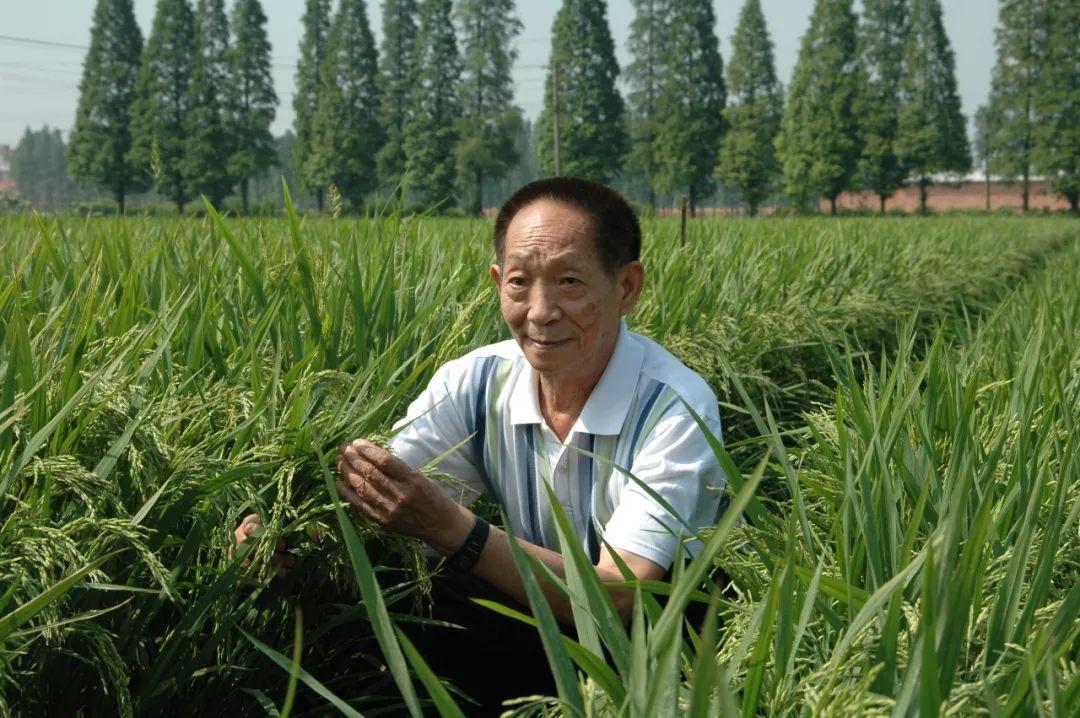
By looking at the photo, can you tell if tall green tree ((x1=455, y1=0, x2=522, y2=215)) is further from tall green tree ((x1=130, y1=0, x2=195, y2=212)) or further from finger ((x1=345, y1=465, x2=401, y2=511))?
finger ((x1=345, y1=465, x2=401, y2=511))

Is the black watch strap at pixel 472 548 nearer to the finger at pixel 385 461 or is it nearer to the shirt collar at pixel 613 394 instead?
the finger at pixel 385 461

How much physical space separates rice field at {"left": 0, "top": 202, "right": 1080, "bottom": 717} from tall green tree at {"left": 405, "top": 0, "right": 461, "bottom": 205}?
40036mm

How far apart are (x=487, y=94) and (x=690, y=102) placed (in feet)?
26.4

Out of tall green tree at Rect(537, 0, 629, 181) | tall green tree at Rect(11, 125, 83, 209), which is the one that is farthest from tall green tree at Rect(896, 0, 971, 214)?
tall green tree at Rect(11, 125, 83, 209)

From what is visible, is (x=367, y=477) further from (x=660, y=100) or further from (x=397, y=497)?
(x=660, y=100)

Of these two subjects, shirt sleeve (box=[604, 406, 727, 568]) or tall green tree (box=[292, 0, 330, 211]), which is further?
tall green tree (box=[292, 0, 330, 211])

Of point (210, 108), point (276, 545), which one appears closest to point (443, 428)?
point (276, 545)

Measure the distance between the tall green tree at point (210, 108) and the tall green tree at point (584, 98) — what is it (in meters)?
11.8

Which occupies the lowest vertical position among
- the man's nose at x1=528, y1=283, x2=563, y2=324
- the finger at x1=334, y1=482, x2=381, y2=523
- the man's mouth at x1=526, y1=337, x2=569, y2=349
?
the finger at x1=334, y1=482, x2=381, y2=523

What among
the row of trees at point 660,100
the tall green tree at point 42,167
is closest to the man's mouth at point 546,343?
the row of trees at point 660,100

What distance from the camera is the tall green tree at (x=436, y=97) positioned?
42406 millimetres

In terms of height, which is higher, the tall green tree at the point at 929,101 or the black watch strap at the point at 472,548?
the tall green tree at the point at 929,101

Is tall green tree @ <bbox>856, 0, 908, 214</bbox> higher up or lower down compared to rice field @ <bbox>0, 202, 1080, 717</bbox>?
higher up

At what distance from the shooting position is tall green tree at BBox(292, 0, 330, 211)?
43750 millimetres
